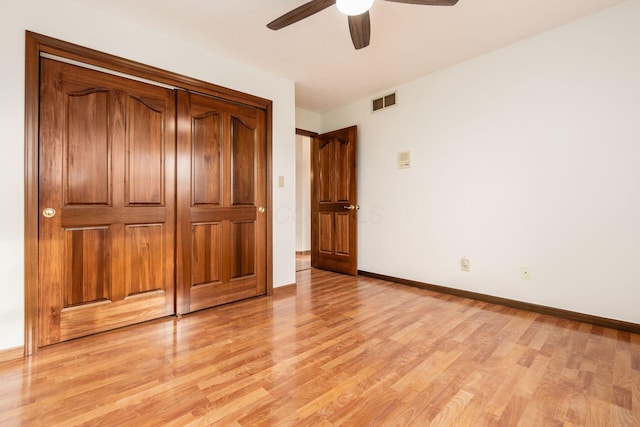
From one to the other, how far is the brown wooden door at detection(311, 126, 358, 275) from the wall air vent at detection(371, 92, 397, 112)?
385 mm

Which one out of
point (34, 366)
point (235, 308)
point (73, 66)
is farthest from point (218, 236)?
point (73, 66)

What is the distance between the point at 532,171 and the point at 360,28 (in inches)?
79.4

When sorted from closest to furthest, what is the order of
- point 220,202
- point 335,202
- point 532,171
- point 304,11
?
point 304,11, point 532,171, point 220,202, point 335,202

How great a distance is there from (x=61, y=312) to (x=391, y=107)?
3843 mm

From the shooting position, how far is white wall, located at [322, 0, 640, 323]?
2297 mm

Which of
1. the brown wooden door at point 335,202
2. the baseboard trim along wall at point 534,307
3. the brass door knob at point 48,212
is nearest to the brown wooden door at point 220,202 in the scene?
the brass door knob at point 48,212

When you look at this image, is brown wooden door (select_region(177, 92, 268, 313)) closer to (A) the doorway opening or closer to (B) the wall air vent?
(B) the wall air vent

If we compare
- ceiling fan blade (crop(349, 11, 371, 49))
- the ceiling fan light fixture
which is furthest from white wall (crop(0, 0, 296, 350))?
the ceiling fan light fixture

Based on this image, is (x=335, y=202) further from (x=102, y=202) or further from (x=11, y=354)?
(x=11, y=354)

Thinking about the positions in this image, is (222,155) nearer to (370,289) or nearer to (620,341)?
(370,289)

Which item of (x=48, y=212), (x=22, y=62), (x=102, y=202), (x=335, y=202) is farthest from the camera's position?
(x=335, y=202)

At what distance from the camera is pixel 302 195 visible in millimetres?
6352

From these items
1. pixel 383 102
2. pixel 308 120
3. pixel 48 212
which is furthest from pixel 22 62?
pixel 383 102

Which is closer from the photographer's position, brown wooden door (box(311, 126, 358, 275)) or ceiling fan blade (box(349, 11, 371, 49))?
ceiling fan blade (box(349, 11, 371, 49))
